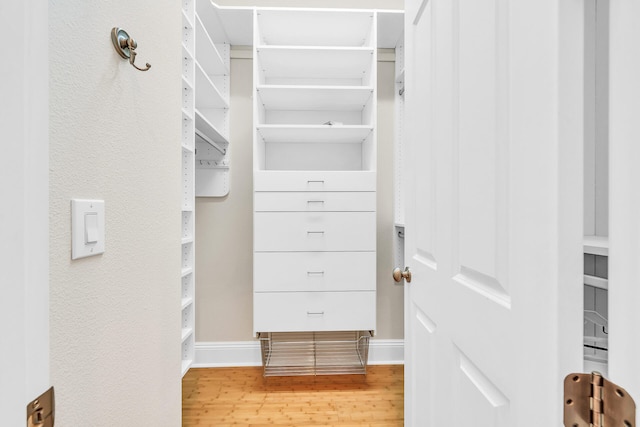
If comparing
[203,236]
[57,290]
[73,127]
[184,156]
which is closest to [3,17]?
[73,127]

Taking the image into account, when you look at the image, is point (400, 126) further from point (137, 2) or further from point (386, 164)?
point (137, 2)

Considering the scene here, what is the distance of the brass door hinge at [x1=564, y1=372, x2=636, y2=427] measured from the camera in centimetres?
34

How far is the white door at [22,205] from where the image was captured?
355 millimetres

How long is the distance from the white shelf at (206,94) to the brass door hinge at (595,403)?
1896 millimetres

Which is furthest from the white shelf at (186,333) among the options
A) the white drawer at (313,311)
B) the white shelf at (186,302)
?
→ the white drawer at (313,311)

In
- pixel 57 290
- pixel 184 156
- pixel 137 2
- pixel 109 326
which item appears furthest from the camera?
pixel 184 156

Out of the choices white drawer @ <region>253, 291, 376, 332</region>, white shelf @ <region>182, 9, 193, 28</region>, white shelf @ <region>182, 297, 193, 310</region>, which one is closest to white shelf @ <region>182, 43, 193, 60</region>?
white shelf @ <region>182, 9, 193, 28</region>

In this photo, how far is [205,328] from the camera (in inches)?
91.9

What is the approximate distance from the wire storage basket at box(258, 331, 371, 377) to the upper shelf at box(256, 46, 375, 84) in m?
1.74

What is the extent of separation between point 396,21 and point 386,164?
891 millimetres

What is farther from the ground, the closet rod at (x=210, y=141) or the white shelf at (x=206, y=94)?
the white shelf at (x=206, y=94)

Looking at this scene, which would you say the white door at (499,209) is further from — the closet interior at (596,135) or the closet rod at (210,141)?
the closet rod at (210,141)

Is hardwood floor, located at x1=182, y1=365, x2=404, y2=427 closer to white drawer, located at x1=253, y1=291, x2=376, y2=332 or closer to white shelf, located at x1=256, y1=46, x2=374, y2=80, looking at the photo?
white drawer, located at x1=253, y1=291, x2=376, y2=332
